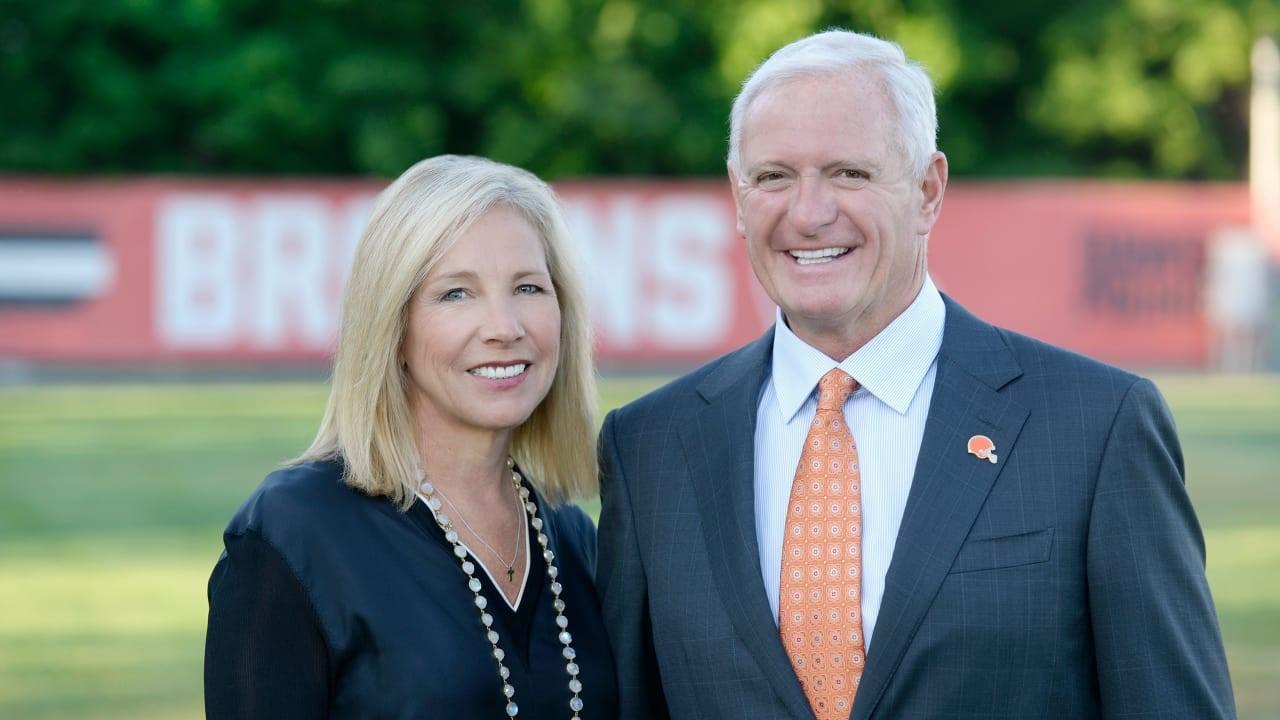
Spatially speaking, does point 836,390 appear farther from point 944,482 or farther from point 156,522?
point 156,522

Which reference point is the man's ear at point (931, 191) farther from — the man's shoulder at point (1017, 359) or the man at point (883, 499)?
the man's shoulder at point (1017, 359)

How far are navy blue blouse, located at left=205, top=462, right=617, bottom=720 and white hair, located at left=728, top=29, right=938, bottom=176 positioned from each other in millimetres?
970

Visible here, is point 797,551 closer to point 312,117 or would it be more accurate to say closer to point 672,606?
point 672,606

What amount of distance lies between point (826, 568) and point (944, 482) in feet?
0.82

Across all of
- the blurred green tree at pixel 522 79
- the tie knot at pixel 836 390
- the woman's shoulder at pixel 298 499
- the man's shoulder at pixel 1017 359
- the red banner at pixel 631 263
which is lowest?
the woman's shoulder at pixel 298 499

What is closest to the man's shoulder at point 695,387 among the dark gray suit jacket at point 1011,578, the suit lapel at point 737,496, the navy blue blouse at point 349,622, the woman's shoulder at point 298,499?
the suit lapel at point 737,496

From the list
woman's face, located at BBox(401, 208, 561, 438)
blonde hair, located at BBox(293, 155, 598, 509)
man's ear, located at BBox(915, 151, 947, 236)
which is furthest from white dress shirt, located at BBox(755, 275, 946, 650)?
blonde hair, located at BBox(293, 155, 598, 509)

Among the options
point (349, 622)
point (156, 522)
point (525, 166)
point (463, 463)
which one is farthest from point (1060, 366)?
point (525, 166)

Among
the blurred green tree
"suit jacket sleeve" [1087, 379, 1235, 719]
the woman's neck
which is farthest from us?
the blurred green tree

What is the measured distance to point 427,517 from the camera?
10.6 feet

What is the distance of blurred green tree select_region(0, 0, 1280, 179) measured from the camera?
26781 mm

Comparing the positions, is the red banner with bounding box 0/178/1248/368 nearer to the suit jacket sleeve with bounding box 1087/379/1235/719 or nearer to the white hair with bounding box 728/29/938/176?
the white hair with bounding box 728/29/938/176

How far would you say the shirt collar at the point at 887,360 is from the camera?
3014 millimetres

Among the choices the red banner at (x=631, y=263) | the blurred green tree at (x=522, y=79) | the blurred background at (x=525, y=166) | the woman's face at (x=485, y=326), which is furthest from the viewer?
the blurred green tree at (x=522, y=79)
